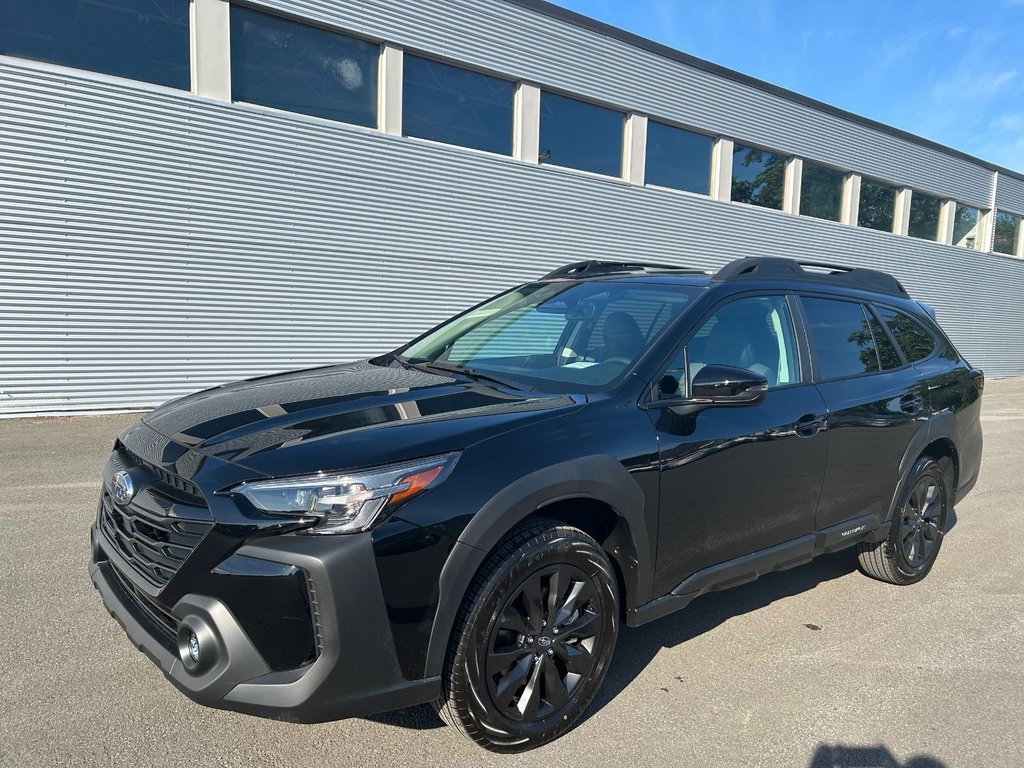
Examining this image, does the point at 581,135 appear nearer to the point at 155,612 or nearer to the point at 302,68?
the point at 302,68

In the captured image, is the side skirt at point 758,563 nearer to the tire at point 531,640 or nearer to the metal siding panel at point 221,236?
the tire at point 531,640

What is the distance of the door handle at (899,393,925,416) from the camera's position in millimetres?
4086

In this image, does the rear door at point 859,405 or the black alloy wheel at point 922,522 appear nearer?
the rear door at point 859,405

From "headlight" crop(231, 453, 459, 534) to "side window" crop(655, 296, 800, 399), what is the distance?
5.11 feet

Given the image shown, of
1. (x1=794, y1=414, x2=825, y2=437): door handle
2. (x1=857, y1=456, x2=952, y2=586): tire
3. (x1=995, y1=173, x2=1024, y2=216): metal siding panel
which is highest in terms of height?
(x1=995, y1=173, x2=1024, y2=216): metal siding panel

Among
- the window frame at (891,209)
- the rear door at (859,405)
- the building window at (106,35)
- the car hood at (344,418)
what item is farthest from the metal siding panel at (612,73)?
the rear door at (859,405)

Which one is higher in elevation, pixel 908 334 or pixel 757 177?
pixel 757 177

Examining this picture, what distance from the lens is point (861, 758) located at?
2.64 metres

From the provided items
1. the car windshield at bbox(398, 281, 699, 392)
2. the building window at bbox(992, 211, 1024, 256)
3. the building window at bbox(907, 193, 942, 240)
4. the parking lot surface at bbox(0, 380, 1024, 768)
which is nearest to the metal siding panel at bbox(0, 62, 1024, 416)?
the parking lot surface at bbox(0, 380, 1024, 768)

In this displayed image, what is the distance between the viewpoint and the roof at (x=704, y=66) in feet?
40.4

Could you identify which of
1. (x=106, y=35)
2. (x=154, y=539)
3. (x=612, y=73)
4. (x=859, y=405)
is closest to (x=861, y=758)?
(x=859, y=405)

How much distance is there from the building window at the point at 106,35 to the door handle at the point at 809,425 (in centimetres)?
901

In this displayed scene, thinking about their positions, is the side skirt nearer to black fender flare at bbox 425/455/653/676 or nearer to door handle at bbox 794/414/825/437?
black fender flare at bbox 425/455/653/676

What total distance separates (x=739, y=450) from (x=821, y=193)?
55.5 feet
